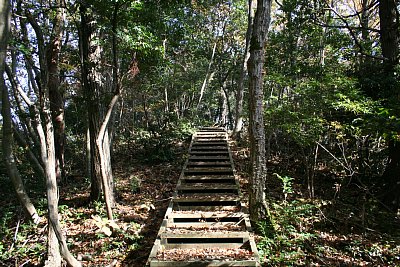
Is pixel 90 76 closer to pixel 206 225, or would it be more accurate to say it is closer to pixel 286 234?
pixel 206 225

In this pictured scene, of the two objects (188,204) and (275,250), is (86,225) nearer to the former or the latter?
(188,204)

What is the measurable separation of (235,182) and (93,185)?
3.59 m

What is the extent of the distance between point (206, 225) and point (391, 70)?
6.33 meters

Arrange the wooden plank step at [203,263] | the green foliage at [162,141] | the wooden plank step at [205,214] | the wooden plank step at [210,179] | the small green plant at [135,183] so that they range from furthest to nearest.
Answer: the green foliage at [162,141], the small green plant at [135,183], the wooden plank step at [210,179], the wooden plank step at [205,214], the wooden plank step at [203,263]

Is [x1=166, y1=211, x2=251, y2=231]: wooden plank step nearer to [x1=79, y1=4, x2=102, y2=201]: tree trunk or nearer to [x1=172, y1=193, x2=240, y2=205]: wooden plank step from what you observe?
[x1=172, y1=193, x2=240, y2=205]: wooden plank step

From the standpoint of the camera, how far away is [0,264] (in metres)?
4.61

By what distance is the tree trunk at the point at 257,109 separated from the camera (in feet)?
16.9

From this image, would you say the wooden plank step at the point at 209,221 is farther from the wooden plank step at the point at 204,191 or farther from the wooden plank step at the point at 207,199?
the wooden plank step at the point at 204,191

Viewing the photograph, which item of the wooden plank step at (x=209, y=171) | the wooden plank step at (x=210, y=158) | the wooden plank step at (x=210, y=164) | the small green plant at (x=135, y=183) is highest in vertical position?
the wooden plank step at (x=210, y=158)

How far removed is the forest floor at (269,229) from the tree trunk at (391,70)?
50 cm

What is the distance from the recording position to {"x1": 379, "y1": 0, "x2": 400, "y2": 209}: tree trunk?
657 centimetres

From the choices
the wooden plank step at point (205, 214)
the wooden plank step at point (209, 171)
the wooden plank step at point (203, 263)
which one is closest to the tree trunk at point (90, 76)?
the wooden plank step at point (205, 214)

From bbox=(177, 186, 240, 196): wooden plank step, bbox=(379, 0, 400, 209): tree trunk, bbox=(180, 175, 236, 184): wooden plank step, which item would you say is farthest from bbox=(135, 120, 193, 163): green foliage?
bbox=(379, 0, 400, 209): tree trunk

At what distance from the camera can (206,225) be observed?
5324mm
